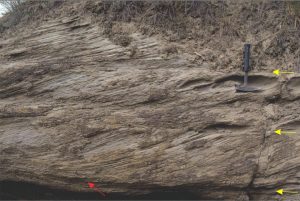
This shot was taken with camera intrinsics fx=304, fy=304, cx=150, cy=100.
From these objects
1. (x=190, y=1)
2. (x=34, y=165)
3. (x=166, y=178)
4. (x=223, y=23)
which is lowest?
(x=166, y=178)

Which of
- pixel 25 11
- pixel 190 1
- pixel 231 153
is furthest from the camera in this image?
pixel 25 11

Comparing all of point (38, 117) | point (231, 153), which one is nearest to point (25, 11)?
point (38, 117)

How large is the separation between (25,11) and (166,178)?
4.28 m

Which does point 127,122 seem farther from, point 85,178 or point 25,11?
point 25,11

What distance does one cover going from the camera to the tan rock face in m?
4.92

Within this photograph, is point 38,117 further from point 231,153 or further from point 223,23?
point 223,23

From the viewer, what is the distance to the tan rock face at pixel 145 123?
16.1 feet

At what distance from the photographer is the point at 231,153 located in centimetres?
489

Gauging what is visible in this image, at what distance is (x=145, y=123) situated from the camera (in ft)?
16.3

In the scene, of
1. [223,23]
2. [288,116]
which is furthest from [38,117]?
[288,116]

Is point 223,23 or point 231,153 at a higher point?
point 223,23

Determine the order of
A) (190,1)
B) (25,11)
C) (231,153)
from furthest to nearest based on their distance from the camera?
(25,11), (190,1), (231,153)

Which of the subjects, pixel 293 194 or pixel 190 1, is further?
pixel 190 1

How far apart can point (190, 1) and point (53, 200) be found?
453 cm
